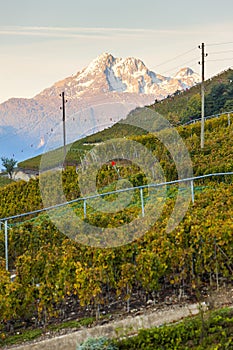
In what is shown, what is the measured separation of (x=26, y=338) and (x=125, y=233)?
9.79 ft

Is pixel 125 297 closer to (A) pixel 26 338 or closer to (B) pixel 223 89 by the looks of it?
(A) pixel 26 338

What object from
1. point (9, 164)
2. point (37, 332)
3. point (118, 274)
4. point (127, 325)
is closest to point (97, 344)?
point (127, 325)

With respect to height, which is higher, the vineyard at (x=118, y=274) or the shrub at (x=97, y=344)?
the vineyard at (x=118, y=274)

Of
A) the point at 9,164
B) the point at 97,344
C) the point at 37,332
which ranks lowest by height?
the point at 37,332

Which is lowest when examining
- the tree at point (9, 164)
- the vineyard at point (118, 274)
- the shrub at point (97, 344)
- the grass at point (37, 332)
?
the grass at point (37, 332)

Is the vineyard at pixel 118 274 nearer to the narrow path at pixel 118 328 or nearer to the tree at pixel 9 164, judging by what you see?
A: the narrow path at pixel 118 328

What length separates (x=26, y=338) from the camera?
8.90 meters

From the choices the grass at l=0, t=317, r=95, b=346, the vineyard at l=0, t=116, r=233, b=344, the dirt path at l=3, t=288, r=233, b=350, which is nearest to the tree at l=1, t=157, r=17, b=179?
the vineyard at l=0, t=116, r=233, b=344

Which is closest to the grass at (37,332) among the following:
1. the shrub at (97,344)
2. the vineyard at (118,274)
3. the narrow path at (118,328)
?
the vineyard at (118,274)

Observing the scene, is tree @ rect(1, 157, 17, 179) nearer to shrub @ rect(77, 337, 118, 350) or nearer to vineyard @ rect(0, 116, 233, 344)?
vineyard @ rect(0, 116, 233, 344)

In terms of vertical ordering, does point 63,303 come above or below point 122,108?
below

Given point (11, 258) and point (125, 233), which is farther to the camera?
point (11, 258)

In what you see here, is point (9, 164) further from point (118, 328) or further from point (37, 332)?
point (118, 328)

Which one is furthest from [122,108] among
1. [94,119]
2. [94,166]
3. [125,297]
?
[94,166]
